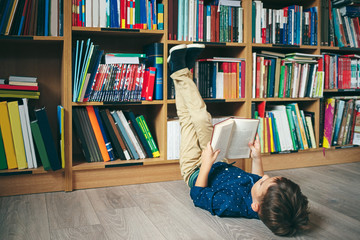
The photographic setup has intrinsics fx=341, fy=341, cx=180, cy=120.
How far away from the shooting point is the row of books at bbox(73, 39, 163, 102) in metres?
2.11

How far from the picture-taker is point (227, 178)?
73.0 inches

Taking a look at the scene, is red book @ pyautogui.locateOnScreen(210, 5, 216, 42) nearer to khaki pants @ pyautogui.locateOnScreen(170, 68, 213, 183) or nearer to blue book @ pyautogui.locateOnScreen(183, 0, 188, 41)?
blue book @ pyautogui.locateOnScreen(183, 0, 188, 41)

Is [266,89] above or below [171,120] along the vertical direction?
above

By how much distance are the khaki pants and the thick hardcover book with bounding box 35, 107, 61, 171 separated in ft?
2.51

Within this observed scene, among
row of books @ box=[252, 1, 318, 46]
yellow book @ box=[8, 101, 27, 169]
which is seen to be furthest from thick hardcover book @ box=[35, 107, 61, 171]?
row of books @ box=[252, 1, 318, 46]

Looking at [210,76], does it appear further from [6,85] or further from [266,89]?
[6,85]

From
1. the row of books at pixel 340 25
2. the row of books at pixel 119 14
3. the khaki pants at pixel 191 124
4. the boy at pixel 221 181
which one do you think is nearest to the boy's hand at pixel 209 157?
the boy at pixel 221 181

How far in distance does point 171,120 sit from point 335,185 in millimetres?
1202

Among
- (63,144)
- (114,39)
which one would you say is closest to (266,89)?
(114,39)

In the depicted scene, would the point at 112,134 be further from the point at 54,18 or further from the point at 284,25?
the point at 284,25

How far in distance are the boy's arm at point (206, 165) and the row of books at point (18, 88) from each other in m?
1.10

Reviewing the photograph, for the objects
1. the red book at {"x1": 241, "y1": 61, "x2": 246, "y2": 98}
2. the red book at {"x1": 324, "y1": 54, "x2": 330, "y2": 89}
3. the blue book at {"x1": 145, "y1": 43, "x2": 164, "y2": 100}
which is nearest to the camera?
the blue book at {"x1": 145, "y1": 43, "x2": 164, "y2": 100}

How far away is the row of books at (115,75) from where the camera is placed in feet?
6.93

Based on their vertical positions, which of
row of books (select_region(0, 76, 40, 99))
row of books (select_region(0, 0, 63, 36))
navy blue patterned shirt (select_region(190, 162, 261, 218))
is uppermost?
row of books (select_region(0, 0, 63, 36))
